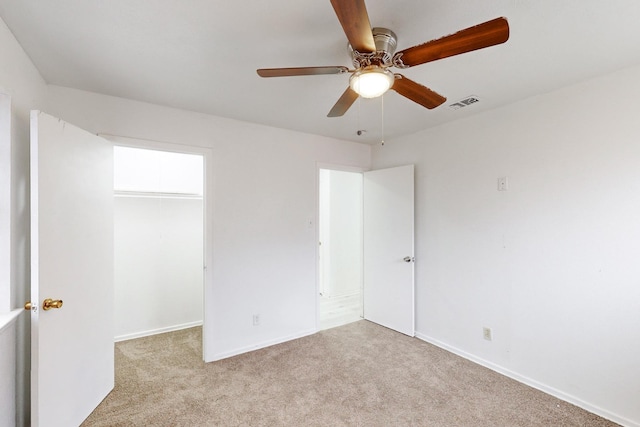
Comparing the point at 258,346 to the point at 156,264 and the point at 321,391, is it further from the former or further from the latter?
the point at 156,264

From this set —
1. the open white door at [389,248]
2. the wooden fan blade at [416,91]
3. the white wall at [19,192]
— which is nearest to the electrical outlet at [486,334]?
the open white door at [389,248]

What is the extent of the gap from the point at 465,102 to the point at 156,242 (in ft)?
11.9

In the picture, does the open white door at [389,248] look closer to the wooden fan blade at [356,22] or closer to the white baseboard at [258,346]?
the white baseboard at [258,346]

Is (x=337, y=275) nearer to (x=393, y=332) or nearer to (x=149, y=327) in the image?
(x=393, y=332)

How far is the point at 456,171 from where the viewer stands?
3.00m

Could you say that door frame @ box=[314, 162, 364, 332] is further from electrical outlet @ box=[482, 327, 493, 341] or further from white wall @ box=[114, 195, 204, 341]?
electrical outlet @ box=[482, 327, 493, 341]

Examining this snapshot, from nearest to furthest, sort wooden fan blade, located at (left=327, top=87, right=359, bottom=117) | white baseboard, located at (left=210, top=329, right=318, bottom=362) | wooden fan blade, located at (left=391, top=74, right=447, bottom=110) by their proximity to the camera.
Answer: wooden fan blade, located at (left=391, top=74, right=447, bottom=110) → wooden fan blade, located at (left=327, top=87, right=359, bottom=117) → white baseboard, located at (left=210, top=329, right=318, bottom=362)

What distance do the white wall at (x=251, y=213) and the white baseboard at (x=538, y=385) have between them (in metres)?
1.52

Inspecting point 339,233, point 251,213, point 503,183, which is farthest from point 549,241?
point 339,233

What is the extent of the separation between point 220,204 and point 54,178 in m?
1.30

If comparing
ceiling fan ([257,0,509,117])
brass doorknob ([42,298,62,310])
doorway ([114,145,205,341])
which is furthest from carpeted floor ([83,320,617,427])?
ceiling fan ([257,0,509,117])

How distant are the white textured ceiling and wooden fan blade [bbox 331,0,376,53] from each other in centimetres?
29

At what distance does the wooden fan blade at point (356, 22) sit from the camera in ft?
3.26

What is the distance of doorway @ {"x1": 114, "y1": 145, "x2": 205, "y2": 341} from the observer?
11.0 feet
